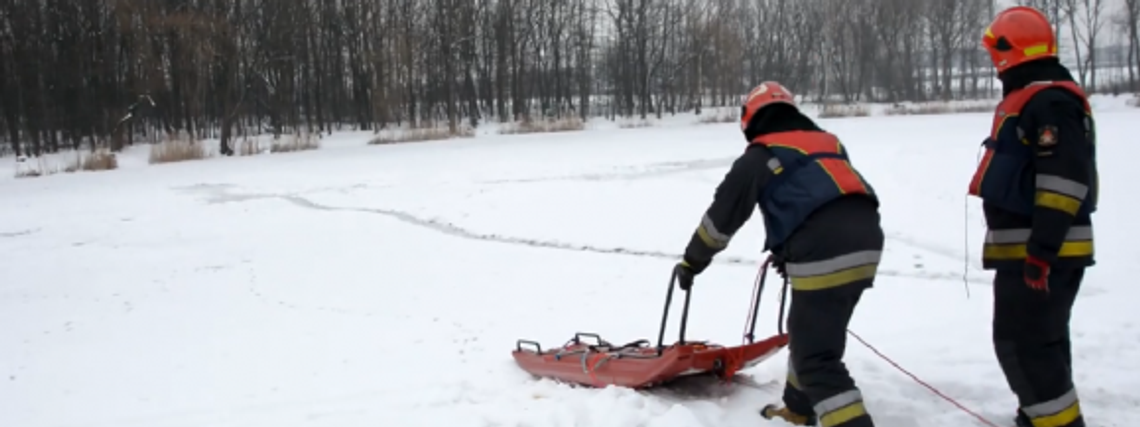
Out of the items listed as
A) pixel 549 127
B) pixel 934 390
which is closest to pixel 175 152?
pixel 549 127

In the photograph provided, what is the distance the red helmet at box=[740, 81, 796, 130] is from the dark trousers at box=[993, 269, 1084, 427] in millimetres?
1059

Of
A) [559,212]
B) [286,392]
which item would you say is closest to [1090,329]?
[286,392]

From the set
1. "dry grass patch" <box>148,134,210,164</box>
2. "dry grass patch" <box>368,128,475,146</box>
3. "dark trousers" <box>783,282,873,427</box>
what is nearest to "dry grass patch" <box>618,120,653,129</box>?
"dry grass patch" <box>368,128,475,146</box>

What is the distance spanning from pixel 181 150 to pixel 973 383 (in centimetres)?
2043

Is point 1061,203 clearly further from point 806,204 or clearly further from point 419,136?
point 419,136

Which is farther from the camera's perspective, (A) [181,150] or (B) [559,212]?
(A) [181,150]

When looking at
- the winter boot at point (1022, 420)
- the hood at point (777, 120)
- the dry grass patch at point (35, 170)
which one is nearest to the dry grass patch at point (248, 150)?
the dry grass patch at point (35, 170)

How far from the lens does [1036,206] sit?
10.1 ft

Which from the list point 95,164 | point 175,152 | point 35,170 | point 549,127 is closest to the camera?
point 95,164

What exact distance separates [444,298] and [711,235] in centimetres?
411

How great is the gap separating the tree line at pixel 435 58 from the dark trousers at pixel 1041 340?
22877 mm

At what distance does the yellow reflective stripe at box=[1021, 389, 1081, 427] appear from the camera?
331 centimetres

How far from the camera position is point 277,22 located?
32875 millimetres

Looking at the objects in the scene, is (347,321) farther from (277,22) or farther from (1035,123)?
(277,22)
